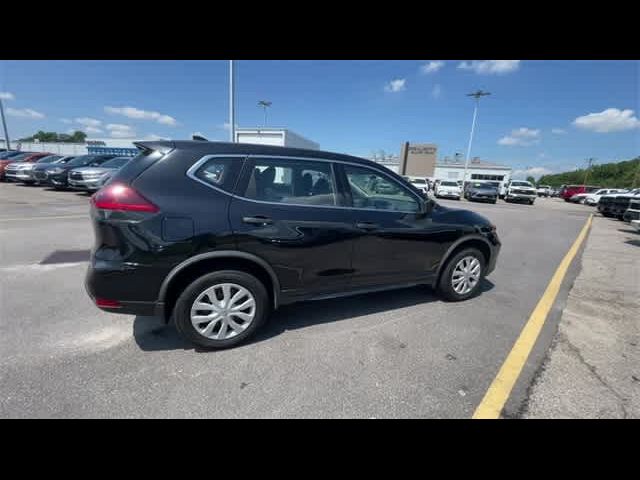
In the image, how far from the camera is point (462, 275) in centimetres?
359

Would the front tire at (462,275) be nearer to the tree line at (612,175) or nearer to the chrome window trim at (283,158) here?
the chrome window trim at (283,158)

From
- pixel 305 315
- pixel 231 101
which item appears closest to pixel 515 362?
pixel 305 315

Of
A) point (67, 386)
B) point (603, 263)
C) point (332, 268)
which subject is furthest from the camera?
point (603, 263)

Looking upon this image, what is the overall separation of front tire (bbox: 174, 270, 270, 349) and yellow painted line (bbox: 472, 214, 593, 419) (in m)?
1.91

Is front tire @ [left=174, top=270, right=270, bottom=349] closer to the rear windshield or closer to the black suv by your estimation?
the black suv

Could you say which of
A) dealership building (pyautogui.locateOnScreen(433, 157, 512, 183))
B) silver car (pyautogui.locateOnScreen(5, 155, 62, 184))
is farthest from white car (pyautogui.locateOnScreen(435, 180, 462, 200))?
dealership building (pyautogui.locateOnScreen(433, 157, 512, 183))

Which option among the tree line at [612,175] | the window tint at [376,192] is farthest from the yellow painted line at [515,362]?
the tree line at [612,175]

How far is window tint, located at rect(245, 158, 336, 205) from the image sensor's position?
2463 mm

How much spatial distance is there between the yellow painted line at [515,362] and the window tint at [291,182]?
204 cm

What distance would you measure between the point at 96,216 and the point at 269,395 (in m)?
1.91

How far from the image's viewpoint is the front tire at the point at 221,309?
2344 mm
